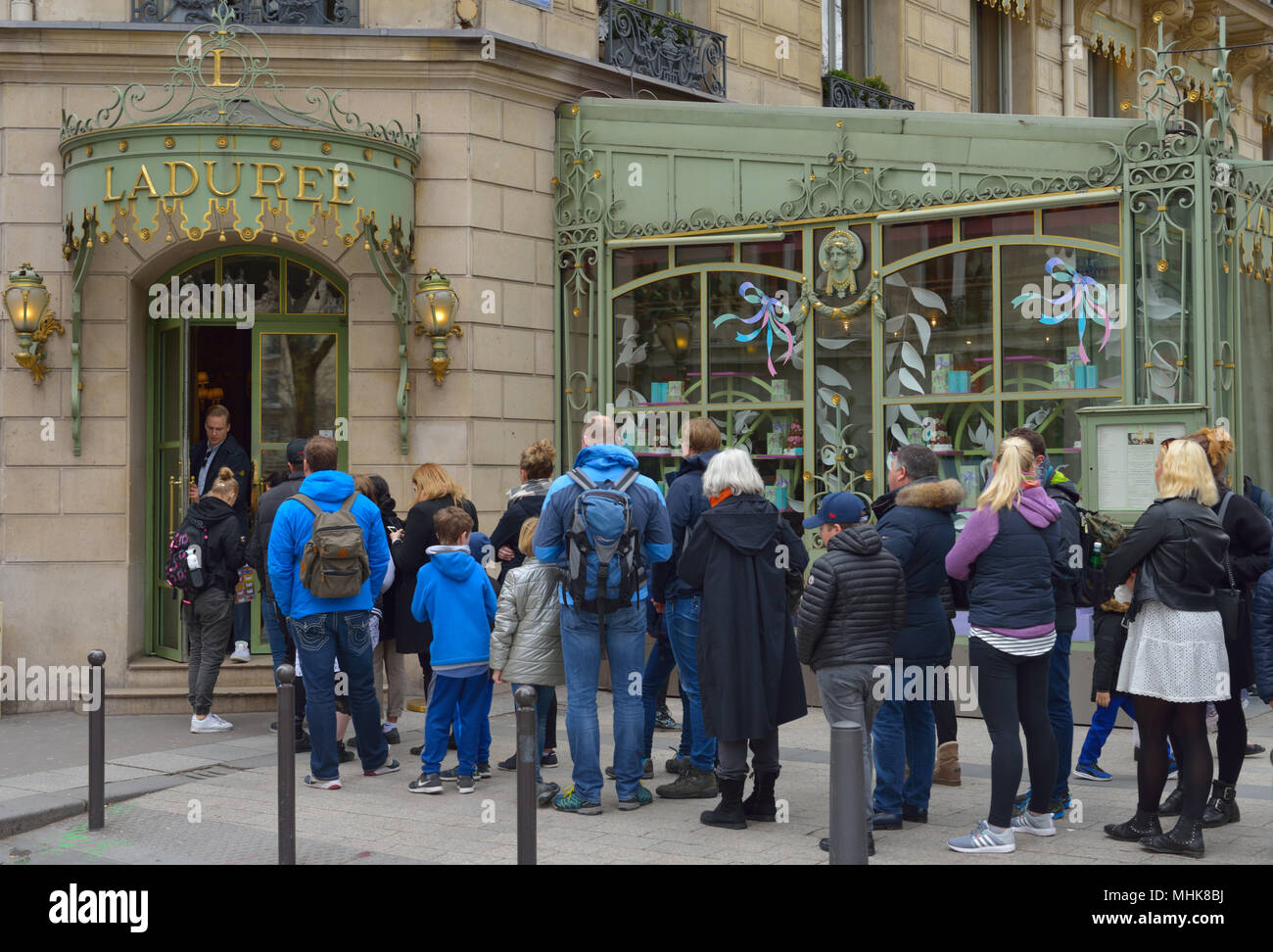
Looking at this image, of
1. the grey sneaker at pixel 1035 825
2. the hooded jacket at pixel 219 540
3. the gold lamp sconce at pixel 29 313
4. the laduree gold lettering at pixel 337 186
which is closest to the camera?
the grey sneaker at pixel 1035 825

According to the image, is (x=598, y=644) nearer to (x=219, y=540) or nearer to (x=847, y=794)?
(x=847, y=794)

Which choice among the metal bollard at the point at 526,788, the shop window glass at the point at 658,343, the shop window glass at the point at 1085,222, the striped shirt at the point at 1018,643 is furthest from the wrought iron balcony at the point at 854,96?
the metal bollard at the point at 526,788

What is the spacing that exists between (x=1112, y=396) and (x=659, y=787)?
4.56 metres

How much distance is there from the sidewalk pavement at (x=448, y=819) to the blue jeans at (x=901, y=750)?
17 centimetres

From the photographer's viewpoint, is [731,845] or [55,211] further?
[55,211]

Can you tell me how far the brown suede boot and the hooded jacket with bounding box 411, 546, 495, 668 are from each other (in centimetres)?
267

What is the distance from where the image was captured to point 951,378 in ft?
35.5

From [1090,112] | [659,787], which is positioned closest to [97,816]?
[659,787]

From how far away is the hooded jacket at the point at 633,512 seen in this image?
7.48 m

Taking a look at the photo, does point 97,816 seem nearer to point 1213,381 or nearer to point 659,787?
point 659,787

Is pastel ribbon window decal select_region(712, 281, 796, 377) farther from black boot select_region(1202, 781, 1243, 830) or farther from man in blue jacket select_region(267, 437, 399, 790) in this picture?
black boot select_region(1202, 781, 1243, 830)

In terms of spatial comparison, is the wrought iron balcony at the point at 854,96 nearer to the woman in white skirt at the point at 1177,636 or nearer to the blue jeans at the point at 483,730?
the blue jeans at the point at 483,730

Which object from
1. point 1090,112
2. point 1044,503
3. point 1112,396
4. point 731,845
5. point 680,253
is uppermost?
point 1090,112

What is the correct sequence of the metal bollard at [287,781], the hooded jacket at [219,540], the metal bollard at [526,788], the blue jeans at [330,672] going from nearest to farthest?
1. the metal bollard at [526,788]
2. the metal bollard at [287,781]
3. the blue jeans at [330,672]
4. the hooded jacket at [219,540]
